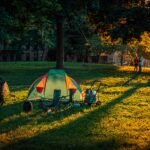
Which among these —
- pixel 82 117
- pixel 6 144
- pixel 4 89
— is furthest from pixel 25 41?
pixel 6 144

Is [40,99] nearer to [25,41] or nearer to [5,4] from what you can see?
[5,4]

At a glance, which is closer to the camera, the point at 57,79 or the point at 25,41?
the point at 57,79

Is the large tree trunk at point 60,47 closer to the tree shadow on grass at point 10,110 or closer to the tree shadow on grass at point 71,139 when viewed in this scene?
the tree shadow on grass at point 10,110

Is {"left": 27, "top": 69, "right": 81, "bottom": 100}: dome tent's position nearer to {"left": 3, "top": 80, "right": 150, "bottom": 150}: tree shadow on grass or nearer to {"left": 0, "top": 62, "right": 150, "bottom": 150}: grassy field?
{"left": 0, "top": 62, "right": 150, "bottom": 150}: grassy field

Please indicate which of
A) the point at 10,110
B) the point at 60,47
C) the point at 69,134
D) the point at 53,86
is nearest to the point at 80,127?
the point at 69,134

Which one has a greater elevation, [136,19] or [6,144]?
[136,19]

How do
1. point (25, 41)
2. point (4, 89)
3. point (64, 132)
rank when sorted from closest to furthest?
point (64, 132)
point (4, 89)
point (25, 41)

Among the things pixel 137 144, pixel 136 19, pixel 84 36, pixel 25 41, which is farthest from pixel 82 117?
pixel 25 41

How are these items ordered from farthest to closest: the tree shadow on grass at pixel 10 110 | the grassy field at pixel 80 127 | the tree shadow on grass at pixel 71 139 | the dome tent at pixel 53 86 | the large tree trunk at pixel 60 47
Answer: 1. the large tree trunk at pixel 60 47
2. the dome tent at pixel 53 86
3. the tree shadow on grass at pixel 10 110
4. the grassy field at pixel 80 127
5. the tree shadow on grass at pixel 71 139

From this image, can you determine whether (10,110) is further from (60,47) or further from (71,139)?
(60,47)

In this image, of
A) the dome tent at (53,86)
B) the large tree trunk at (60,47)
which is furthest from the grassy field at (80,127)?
the large tree trunk at (60,47)

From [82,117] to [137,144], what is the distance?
4.37 meters

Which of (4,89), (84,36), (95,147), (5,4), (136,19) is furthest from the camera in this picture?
(84,36)

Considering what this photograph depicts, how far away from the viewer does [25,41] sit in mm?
66438
